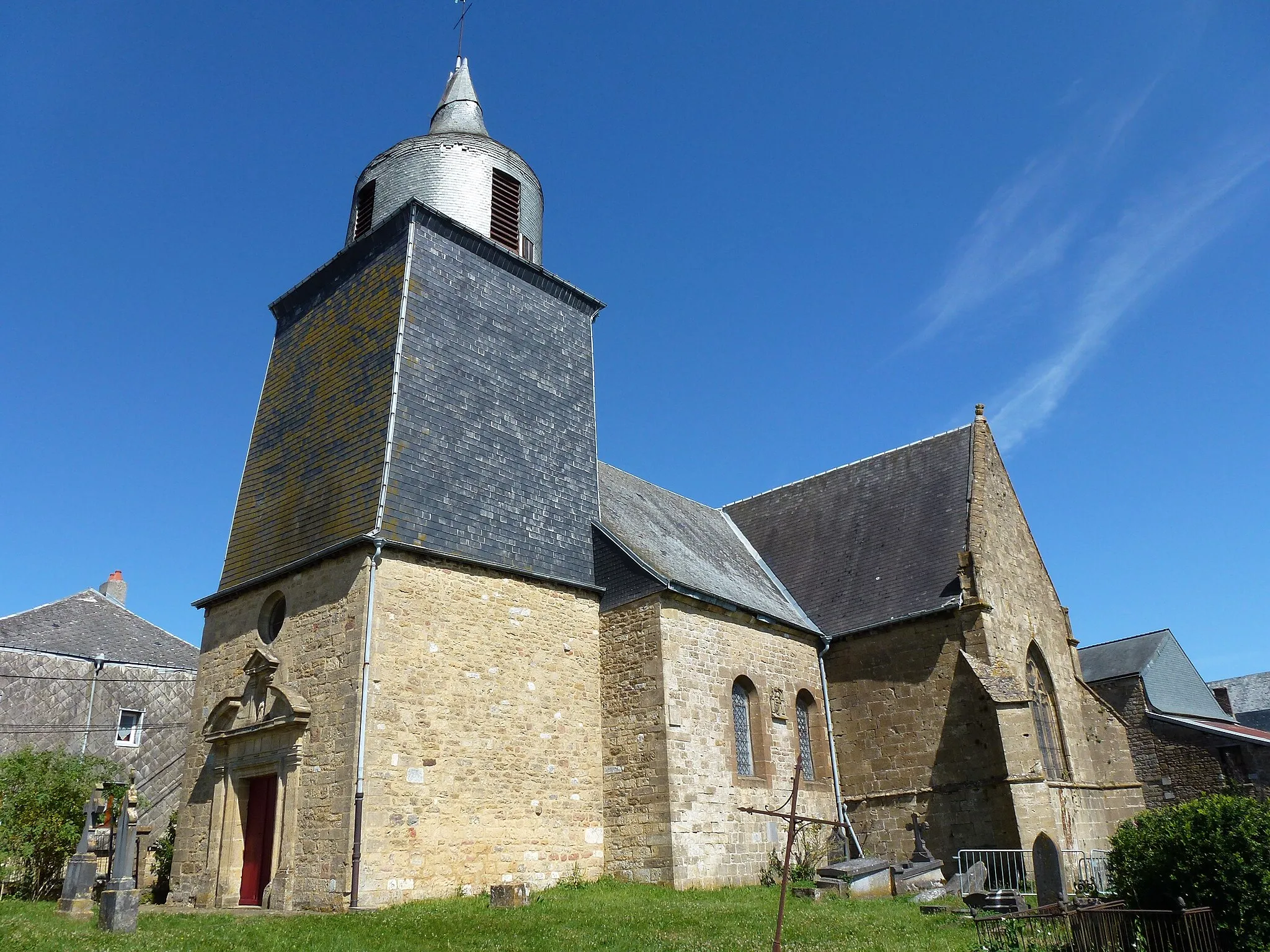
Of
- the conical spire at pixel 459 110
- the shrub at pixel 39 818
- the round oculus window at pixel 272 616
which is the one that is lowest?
the shrub at pixel 39 818

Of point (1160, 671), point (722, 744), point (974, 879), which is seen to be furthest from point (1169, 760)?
point (722, 744)

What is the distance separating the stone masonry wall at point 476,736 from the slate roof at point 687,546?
193 centimetres

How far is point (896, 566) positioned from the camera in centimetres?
1866

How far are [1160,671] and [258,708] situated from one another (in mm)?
26696

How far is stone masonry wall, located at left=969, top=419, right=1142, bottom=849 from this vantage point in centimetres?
1470

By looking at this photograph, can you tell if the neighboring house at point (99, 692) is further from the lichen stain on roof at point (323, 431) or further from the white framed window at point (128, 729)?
the lichen stain on roof at point (323, 431)

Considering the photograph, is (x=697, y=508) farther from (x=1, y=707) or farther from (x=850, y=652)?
(x=1, y=707)

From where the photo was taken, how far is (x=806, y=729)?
17531 millimetres

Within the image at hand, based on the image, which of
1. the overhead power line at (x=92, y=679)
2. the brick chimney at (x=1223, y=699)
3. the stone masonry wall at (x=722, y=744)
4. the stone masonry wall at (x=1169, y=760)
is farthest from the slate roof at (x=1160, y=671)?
the overhead power line at (x=92, y=679)

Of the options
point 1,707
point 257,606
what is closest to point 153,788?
point 1,707

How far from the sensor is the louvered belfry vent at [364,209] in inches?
700

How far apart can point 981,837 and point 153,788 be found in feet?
59.7

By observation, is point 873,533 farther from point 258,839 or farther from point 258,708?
point 258,839

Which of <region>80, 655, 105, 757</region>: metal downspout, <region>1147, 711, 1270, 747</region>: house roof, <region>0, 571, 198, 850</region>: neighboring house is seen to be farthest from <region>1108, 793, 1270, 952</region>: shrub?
<region>80, 655, 105, 757</region>: metal downspout
